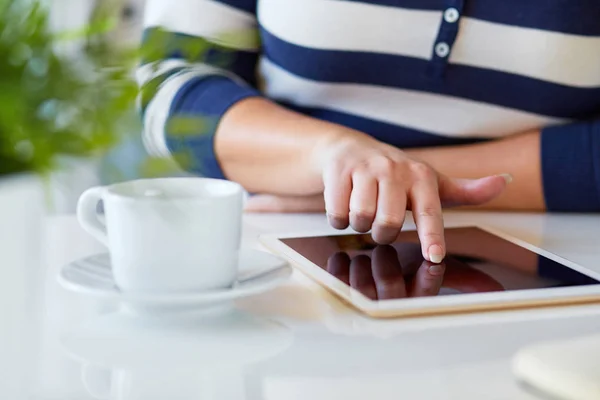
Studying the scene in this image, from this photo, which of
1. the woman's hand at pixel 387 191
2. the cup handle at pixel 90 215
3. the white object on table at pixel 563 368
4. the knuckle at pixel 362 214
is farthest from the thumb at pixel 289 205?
the white object on table at pixel 563 368

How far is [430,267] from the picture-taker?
682 millimetres

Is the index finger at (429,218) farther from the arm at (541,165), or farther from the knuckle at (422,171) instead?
the arm at (541,165)

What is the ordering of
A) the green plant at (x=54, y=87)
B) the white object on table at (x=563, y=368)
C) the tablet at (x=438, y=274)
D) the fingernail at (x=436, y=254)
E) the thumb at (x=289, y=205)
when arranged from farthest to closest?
1. the thumb at (x=289, y=205)
2. the fingernail at (x=436, y=254)
3. the tablet at (x=438, y=274)
4. the white object on table at (x=563, y=368)
5. the green plant at (x=54, y=87)

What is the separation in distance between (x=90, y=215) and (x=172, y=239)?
0.37 feet

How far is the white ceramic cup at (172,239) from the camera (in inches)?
20.2

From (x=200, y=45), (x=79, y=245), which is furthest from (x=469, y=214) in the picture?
(x=200, y=45)

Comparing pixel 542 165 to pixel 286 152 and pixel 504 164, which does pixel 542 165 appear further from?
pixel 286 152

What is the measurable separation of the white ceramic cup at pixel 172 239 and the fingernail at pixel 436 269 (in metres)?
0.18

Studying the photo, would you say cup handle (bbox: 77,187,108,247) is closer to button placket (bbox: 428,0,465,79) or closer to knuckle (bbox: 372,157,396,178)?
knuckle (bbox: 372,157,396,178)

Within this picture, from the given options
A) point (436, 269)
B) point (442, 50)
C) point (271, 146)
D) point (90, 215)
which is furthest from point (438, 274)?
point (442, 50)

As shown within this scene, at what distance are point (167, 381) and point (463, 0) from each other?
73 cm

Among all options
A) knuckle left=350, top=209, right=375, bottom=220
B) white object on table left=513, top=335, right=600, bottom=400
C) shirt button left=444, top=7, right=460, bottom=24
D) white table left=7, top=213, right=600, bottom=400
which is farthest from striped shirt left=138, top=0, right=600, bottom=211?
white object on table left=513, top=335, right=600, bottom=400

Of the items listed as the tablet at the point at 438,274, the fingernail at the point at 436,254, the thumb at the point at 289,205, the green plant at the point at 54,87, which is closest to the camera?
the green plant at the point at 54,87

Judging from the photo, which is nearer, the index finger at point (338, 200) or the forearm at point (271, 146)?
the index finger at point (338, 200)
